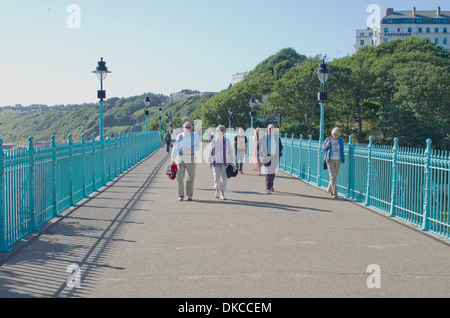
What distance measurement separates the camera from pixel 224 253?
7.03 m

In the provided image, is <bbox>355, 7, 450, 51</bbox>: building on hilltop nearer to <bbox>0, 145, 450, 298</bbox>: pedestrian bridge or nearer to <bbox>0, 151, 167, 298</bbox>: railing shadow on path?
<bbox>0, 145, 450, 298</bbox>: pedestrian bridge

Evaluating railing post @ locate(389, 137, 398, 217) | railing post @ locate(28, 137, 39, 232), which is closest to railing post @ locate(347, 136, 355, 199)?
railing post @ locate(389, 137, 398, 217)

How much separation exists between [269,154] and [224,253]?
295 inches

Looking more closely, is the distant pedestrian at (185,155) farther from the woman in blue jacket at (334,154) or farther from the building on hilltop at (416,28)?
the building on hilltop at (416,28)

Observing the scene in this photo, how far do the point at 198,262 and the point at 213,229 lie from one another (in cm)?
226

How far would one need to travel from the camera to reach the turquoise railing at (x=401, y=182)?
28.7 feet

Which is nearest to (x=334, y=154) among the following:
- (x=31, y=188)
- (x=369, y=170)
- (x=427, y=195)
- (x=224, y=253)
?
(x=369, y=170)

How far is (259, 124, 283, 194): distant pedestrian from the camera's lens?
14070 millimetres

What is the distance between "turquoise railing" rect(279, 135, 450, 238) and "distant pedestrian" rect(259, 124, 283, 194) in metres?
1.96

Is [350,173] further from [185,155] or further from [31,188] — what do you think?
[31,188]

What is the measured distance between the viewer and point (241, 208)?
11281 mm

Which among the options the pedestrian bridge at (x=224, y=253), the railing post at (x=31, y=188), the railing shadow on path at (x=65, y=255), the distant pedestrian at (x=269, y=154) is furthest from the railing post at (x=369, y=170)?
the railing post at (x=31, y=188)
